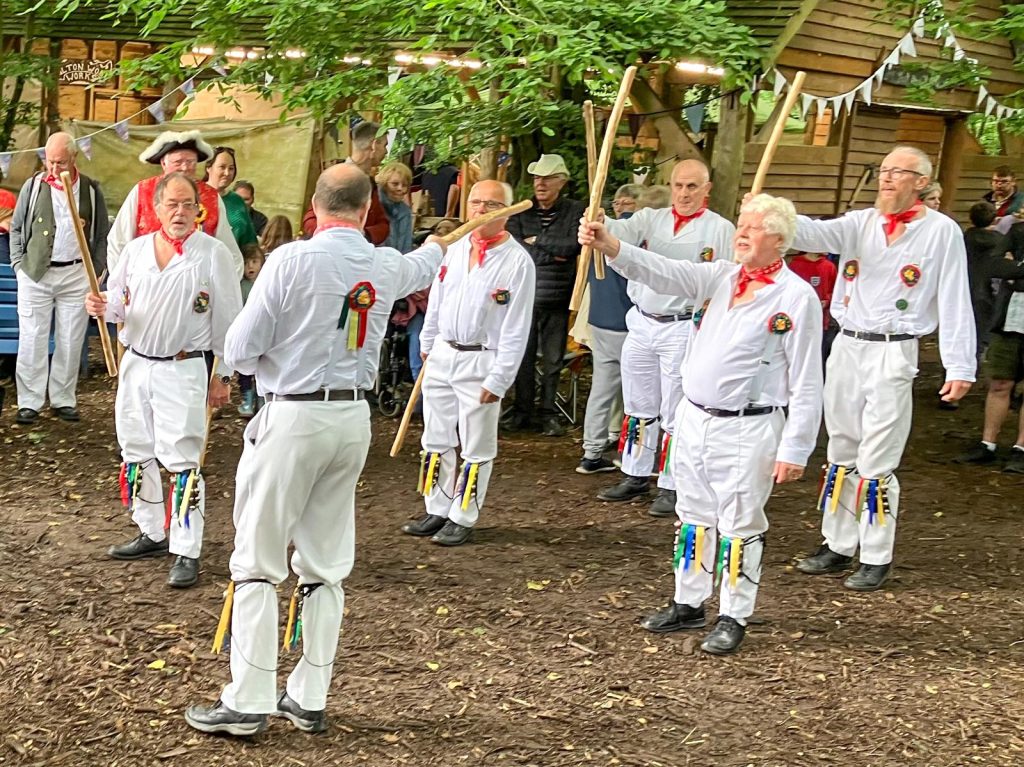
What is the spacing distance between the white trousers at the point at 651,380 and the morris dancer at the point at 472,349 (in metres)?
1.12

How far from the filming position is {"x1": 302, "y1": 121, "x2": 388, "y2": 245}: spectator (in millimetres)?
8781

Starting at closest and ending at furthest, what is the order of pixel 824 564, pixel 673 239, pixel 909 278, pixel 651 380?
1. pixel 909 278
2. pixel 824 564
3. pixel 673 239
4. pixel 651 380

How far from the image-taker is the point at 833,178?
13469 mm

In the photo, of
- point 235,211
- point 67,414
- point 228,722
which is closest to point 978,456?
point 235,211

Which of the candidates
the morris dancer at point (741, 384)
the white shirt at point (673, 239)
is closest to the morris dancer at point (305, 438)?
the morris dancer at point (741, 384)

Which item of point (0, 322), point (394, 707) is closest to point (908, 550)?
point (394, 707)

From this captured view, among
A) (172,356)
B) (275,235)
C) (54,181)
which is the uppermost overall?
(54,181)

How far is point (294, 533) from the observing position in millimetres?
4133

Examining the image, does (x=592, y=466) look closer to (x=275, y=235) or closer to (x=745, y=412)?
(x=275, y=235)

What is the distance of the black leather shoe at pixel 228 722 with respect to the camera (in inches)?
161

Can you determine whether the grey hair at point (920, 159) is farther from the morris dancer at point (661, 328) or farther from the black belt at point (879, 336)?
the morris dancer at point (661, 328)

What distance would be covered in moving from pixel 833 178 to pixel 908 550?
24.8 feet

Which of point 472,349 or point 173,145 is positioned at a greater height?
point 173,145

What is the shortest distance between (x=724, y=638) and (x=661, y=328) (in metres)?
2.43
